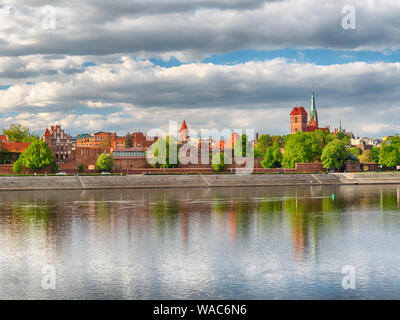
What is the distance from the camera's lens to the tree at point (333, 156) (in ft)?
372

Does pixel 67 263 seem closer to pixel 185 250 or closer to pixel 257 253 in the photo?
pixel 185 250

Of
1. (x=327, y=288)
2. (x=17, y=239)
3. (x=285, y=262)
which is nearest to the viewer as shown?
(x=327, y=288)

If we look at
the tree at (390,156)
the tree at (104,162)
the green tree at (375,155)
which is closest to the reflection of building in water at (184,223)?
the tree at (104,162)

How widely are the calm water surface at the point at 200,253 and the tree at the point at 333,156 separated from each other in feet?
211

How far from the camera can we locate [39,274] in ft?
75.6

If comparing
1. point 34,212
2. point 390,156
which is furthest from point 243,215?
point 390,156

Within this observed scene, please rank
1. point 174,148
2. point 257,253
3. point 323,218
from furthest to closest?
point 174,148
point 323,218
point 257,253

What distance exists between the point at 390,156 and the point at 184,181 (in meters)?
54.8

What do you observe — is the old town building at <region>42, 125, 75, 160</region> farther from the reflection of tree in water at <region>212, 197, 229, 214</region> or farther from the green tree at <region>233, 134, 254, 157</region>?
the reflection of tree in water at <region>212, 197, 229, 214</region>

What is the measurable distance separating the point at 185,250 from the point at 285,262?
603 centimetres

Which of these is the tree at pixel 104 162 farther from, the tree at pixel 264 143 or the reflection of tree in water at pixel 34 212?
the tree at pixel 264 143

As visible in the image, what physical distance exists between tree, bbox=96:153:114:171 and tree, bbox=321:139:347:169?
1812 inches

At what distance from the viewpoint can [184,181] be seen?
97000 millimetres
